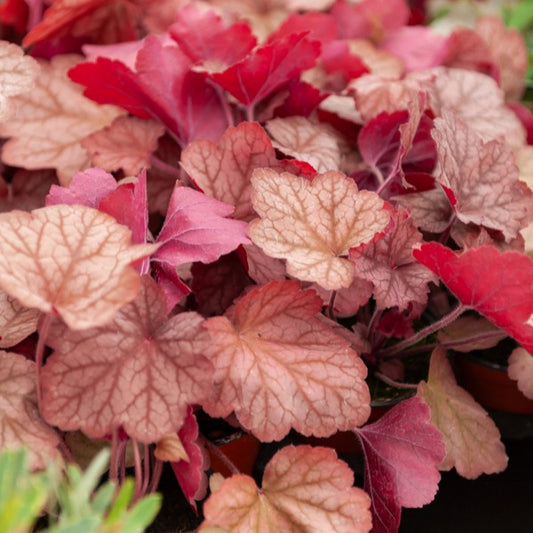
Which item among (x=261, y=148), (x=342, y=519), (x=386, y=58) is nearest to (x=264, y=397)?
(x=342, y=519)

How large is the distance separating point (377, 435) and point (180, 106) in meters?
0.43

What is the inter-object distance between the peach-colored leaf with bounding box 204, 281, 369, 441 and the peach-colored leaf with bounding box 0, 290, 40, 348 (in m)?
0.16

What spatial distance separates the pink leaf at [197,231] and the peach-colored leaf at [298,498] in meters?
0.19

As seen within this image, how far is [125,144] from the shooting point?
82 cm

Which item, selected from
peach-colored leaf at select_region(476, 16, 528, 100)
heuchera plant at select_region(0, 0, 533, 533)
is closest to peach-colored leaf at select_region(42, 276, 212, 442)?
heuchera plant at select_region(0, 0, 533, 533)

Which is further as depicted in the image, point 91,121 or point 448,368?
point 91,121

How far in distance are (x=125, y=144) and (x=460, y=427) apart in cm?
49

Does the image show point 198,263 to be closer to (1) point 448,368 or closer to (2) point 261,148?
(2) point 261,148

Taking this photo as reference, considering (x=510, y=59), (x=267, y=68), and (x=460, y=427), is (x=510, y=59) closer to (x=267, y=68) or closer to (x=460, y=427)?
(x=267, y=68)

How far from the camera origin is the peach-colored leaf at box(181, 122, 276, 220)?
70 centimetres

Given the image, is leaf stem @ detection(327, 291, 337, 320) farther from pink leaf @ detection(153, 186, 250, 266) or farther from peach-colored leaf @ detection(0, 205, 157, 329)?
peach-colored leaf @ detection(0, 205, 157, 329)

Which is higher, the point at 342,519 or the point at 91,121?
the point at 91,121

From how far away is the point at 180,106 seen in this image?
81cm

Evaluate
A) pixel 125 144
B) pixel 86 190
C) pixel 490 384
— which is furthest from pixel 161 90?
pixel 490 384
